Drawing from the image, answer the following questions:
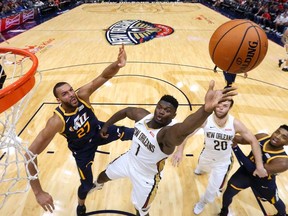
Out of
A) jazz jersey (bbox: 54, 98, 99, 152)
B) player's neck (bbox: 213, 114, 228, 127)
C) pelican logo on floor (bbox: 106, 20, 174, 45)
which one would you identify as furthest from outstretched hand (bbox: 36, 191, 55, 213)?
pelican logo on floor (bbox: 106, 20, 174, 45)

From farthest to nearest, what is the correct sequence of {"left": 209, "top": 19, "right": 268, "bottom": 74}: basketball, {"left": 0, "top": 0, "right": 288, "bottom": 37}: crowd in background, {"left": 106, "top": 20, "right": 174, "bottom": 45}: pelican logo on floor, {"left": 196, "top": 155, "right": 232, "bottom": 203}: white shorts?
{"left": 0, "top": 0, "right": 288, "bottom": 37}: crowd in background < {"left": 106, "top": 20, "right": 174, "bottom": 45}: pelican logo on floor < {"left": 209, "top": 19, "right": 268, "bottom": 74}: basketball < {"left": 196, "top": 155, "right": 232, "bottom": 203}: white shorts

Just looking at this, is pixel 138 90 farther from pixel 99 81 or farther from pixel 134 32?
pixel 134 32

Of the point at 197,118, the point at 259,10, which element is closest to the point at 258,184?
the point at 197,118

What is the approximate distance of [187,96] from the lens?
5.87 metres

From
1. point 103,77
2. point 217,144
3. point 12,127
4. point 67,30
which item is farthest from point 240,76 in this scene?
point 67,30

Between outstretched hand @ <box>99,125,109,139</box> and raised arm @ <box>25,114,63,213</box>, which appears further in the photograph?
outstretched hand @ <box>99,125,109,139</box>

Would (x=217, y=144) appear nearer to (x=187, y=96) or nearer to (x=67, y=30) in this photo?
(x=187, y=96)

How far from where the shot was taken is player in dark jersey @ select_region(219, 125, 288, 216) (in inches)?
97.3

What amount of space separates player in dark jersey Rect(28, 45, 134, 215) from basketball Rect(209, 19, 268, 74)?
1233 mm

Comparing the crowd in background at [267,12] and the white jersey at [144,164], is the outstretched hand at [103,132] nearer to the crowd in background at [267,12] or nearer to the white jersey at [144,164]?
the white jersey at [144,164]

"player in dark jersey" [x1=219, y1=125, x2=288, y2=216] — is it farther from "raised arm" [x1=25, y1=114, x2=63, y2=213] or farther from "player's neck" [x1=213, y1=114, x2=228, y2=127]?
"raised arm" [x1=25, y1=114, x2=63, y2=213]

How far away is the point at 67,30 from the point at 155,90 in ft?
26.0

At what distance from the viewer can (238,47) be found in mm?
2949

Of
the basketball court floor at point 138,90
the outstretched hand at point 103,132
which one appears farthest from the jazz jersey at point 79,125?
the basketball court floor at point 138,90
